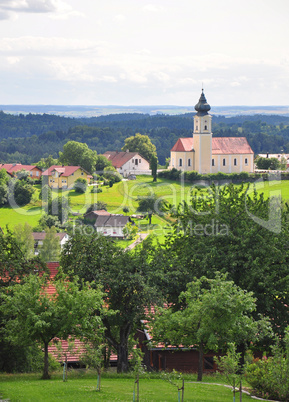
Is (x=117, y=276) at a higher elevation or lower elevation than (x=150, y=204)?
higher

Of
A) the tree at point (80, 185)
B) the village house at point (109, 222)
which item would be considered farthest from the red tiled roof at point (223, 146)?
the village house at point (109, 222)

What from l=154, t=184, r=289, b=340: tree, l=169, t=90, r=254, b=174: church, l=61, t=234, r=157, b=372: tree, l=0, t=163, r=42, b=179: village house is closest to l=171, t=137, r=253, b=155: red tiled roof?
l=169, t=90, r=254, b=174: church

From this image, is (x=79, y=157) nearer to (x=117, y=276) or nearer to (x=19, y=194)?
(x=19, y=194)

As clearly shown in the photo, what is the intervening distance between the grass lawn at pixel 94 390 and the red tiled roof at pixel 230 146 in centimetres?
10294

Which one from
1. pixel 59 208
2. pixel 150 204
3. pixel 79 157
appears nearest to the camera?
pixel 150 204

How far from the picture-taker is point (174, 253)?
2469 centimetres

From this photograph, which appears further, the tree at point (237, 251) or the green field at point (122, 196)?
the green field at point (122, 196)

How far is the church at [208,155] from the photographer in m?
117

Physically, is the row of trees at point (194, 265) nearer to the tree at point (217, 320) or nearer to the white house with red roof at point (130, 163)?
the tree at point (217, 320)

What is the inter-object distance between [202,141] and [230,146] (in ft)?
20.5

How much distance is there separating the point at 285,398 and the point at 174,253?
34.5 feet

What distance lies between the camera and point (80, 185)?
97.6 meters

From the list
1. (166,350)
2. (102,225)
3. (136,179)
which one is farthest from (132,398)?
A: (136,179)

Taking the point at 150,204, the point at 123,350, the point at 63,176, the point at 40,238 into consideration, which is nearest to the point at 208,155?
the point at 63,176
